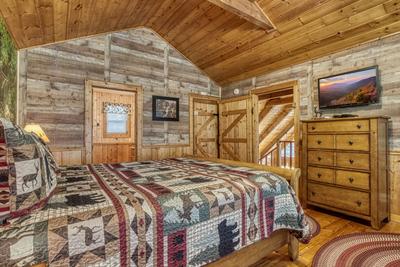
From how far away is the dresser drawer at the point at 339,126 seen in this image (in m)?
2.59

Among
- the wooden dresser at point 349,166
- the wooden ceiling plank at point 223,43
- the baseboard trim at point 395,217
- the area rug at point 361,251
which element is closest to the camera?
the area rug at point 361,251

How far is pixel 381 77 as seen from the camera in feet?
9.13

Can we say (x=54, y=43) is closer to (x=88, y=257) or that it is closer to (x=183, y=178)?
(x=183, y=178)

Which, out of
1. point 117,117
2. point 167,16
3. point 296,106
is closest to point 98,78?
point 117,117

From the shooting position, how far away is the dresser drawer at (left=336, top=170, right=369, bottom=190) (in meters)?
2.57

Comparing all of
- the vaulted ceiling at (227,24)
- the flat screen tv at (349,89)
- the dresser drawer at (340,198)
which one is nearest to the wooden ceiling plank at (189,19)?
the vaulted ceiling at (227,24)

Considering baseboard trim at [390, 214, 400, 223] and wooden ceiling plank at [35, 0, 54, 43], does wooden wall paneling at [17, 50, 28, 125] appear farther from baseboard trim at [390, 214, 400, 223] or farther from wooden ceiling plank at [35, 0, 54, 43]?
baseboard trim at [390, 214, 400, 223]

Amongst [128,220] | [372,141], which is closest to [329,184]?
[372,141]

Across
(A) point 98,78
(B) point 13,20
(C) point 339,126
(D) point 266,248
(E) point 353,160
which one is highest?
(B) point 13,20

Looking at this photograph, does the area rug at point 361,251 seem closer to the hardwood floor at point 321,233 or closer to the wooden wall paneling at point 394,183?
the hardwood floor at point 321,233

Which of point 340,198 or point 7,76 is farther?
point 340,198

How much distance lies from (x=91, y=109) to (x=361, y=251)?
4.05 meters

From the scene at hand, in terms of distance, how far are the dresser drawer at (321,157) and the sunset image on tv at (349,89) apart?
0.77 m

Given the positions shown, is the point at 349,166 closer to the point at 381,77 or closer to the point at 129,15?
the point at 381,77
